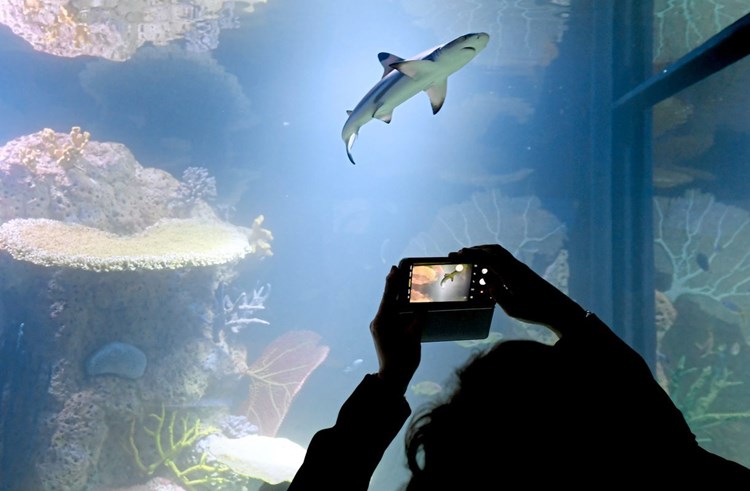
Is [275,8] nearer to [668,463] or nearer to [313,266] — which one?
[313,266]

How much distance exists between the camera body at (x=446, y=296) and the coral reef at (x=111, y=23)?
1094cm

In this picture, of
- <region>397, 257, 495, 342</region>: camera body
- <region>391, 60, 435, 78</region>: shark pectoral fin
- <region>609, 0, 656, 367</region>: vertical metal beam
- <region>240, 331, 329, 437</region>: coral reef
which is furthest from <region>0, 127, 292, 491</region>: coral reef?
<region>397, 257, 495, 342</region>: camera body

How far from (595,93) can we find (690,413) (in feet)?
15.5

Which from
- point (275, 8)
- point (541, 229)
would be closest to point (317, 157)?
point (275, 8)

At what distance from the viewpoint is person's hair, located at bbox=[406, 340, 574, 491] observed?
81 centimetres

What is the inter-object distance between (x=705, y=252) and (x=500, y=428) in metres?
6.26

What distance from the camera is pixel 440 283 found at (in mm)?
1487

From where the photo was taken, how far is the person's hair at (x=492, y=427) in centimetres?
81

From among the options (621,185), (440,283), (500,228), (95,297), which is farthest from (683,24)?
(95,297)

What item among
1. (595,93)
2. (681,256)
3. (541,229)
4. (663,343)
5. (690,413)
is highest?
(595,93)

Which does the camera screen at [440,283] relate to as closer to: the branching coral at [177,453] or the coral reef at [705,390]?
the coral reef at [705,390]

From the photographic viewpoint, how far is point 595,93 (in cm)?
706

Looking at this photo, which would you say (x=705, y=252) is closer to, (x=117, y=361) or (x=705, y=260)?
(x=705, y=260)

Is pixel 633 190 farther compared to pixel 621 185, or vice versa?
pixel 621 185
